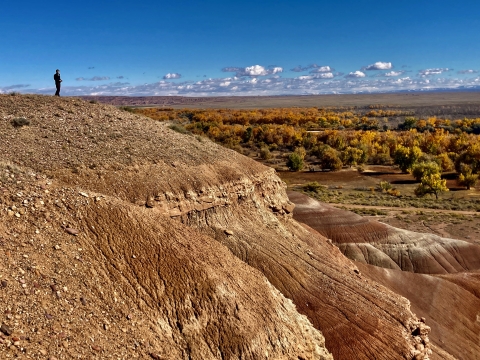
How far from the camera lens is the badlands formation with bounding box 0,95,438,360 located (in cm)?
1031

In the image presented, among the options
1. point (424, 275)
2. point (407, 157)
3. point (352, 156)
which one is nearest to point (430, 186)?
point (407, 157)

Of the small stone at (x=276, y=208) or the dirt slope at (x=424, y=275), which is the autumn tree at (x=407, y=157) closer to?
the dirt slope at (x=424, y=275)

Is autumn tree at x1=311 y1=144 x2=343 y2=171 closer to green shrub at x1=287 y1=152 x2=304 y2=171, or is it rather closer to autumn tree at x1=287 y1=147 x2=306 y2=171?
autumn tree at x1=287 y1=147 x2=306 y2=171

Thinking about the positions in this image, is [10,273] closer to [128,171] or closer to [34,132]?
[128,171]

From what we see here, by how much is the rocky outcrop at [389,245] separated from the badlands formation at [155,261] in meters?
8.05

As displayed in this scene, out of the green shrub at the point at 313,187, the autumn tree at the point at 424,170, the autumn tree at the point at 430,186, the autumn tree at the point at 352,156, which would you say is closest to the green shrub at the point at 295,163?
the autumn tree at the point at 352,156

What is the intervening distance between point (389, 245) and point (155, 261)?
23522mm

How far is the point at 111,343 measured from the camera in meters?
10.0

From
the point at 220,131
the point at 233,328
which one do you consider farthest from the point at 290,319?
the point at 220,131

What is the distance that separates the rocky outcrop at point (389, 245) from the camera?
3005 cm

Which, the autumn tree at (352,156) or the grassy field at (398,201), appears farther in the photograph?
the autumn tree at (352,156)

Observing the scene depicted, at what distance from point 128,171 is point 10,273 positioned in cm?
696

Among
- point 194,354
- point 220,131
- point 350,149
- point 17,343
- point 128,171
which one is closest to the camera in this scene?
point 17,343

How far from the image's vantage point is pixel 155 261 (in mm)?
12914
